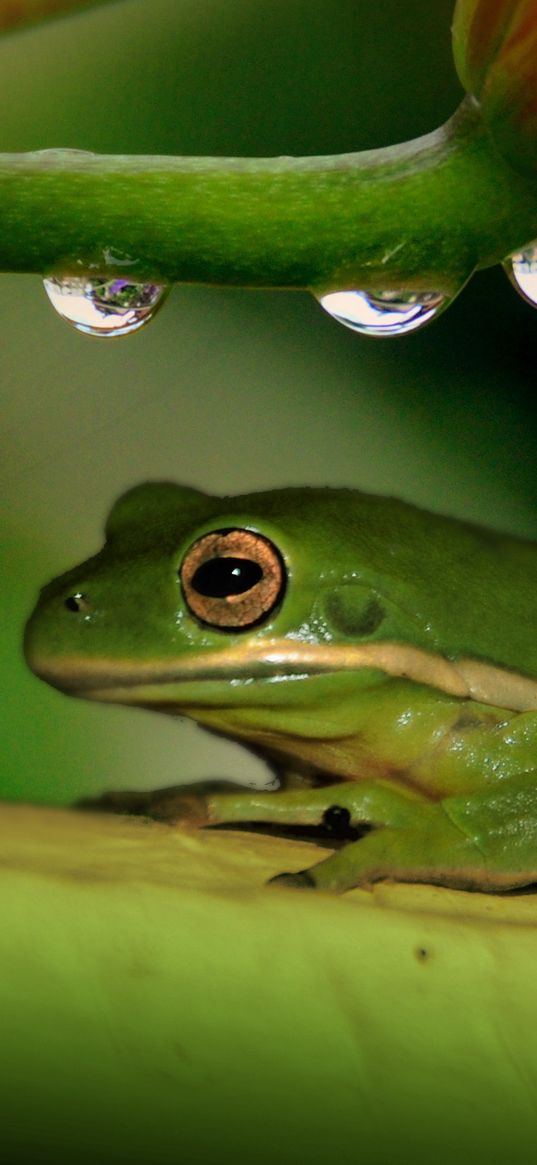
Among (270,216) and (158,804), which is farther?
(158,804)

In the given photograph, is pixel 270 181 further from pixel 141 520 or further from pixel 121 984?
pixel 141 520

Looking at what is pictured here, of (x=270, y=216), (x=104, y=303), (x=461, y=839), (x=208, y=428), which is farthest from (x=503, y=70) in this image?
(x=208, y=428)

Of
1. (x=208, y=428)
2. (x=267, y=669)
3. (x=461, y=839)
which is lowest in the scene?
(x=461, y=839)

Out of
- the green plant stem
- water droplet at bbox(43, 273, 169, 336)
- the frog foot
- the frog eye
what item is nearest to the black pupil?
the frog eye

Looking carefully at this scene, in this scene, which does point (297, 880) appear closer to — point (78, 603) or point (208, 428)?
point (78, 603)

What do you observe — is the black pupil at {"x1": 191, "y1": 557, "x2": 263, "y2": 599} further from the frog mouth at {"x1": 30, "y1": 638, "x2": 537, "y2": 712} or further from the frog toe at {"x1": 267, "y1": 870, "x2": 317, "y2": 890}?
the frog toe at {"x1": 267, "y1": 870, "x2": 317, "y2": 890}

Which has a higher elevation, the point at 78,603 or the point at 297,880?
the point at 78,603

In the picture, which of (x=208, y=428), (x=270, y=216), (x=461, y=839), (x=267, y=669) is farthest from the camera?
(x=208, y=428)
